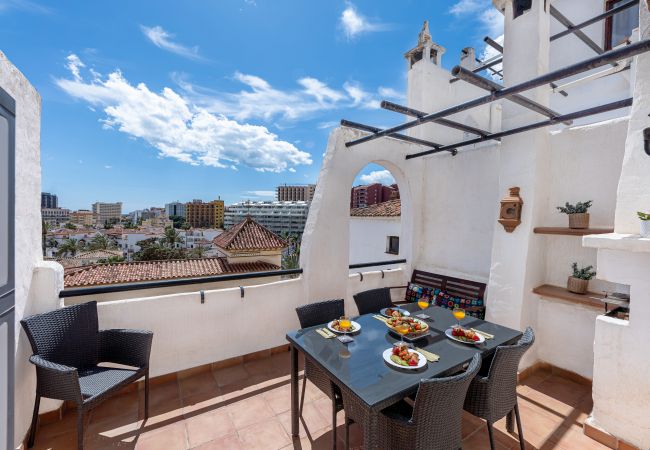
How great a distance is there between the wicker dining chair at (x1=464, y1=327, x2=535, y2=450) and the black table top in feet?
0.58

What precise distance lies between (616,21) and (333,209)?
711 cm

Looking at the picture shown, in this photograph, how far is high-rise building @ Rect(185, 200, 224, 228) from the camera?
75500 millimetres

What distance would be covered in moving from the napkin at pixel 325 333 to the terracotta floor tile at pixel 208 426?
1.09m

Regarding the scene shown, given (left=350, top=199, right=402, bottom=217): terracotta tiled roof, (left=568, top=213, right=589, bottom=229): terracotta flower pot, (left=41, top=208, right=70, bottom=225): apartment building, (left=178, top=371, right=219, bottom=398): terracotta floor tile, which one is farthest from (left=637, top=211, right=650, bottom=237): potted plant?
(left=41, top=208, right=70, bottom=225): apartment building

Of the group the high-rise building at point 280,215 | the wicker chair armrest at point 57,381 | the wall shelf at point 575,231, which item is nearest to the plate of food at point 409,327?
the wall shelf at point 575,231

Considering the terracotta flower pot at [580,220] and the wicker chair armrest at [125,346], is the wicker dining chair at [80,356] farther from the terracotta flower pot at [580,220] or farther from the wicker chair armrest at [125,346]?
the terracotta flower pot at [580,220]

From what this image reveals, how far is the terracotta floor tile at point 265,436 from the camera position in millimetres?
2139

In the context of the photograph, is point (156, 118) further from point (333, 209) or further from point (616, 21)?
point (616, 21)

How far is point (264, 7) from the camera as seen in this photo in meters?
Result: 4.32

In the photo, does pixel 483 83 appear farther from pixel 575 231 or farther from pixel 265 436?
pixel 265 436

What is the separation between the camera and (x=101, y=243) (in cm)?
4347

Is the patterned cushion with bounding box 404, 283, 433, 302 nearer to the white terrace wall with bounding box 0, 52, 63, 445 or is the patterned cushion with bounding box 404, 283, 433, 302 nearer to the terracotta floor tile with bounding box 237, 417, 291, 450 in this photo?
the terracotta floor tile with bounding box 237, 417, 291, 450

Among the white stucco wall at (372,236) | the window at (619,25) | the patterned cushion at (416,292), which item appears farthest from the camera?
the white stucco wall at (372,236)

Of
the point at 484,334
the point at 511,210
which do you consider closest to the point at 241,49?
the point at 511,210
